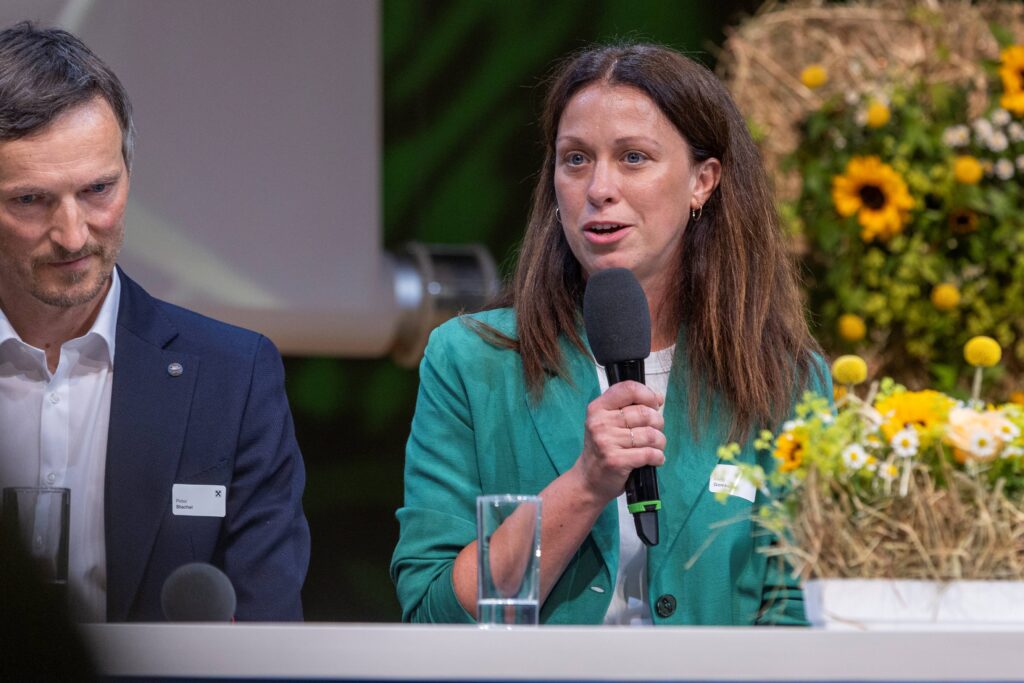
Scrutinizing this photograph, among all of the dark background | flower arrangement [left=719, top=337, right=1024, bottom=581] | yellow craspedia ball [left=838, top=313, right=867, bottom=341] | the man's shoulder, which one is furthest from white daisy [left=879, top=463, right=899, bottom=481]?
the dark background

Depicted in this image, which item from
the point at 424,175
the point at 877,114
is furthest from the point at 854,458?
→ the point at 424,175

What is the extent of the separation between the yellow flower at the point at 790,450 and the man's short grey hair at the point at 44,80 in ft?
3.74

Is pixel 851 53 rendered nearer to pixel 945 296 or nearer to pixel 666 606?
pixel 945 296

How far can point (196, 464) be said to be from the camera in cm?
213

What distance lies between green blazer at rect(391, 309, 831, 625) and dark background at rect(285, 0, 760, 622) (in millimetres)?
1900

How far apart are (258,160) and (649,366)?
1.40 metres

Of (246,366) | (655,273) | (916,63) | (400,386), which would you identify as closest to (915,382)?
(916,63)

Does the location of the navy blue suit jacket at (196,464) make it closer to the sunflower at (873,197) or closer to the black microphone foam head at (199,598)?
the black microphone foam head at (199,598)

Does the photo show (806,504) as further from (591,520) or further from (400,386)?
(400,386)

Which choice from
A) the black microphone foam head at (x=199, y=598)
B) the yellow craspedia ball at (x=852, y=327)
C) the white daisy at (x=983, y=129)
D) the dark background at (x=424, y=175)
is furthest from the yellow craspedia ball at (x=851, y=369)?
the dark background at (x=424, y=175)

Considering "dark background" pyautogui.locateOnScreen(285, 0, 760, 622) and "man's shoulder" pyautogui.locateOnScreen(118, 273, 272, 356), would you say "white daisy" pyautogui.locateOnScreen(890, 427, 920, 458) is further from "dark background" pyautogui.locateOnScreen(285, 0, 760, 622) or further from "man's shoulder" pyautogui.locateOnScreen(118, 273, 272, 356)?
"dark background" pyautogui.locateOnScreen(285, 0, 760, 622)

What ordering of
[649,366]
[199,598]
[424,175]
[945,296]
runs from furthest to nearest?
[424,175] < [945,296] < [649,366] < [199,598]

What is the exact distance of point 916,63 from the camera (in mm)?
3730

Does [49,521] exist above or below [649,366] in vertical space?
below
